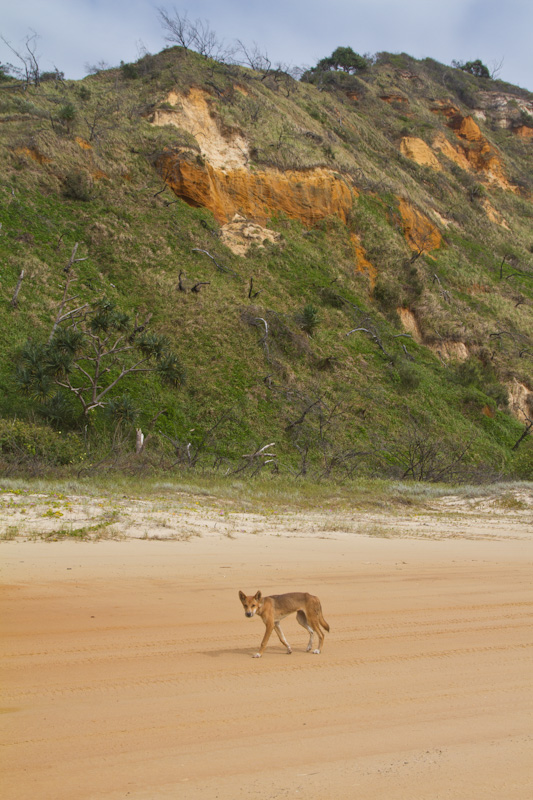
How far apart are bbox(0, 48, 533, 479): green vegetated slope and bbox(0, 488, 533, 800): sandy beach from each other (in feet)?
37.7

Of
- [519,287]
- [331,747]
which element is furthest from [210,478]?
[519,287]

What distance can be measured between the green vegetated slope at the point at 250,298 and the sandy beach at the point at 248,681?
1148 cm

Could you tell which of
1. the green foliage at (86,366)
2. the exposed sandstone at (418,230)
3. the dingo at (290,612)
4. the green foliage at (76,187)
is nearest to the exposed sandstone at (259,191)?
the exposed sandstone at (418,230)

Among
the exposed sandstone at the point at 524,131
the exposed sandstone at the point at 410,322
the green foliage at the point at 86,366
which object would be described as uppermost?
the exposed sandstone at the point at 524,131

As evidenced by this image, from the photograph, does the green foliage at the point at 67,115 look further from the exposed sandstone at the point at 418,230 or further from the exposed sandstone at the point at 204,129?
the exposed sandstone at the point at 418,230

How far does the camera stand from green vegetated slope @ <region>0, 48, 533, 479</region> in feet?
77.4

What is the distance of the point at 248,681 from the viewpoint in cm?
389

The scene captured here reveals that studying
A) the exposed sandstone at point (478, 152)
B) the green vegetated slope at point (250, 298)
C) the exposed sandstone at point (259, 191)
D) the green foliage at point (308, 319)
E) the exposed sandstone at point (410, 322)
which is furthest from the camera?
the exposed sandstone at point (478, 152)

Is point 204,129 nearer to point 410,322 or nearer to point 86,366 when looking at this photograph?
point 410,322

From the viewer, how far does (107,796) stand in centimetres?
260

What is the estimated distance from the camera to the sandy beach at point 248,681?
9.22 feet

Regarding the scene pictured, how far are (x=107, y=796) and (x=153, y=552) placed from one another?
4931mm

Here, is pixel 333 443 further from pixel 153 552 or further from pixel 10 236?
pixel 153 552

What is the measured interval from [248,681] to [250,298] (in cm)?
2864
